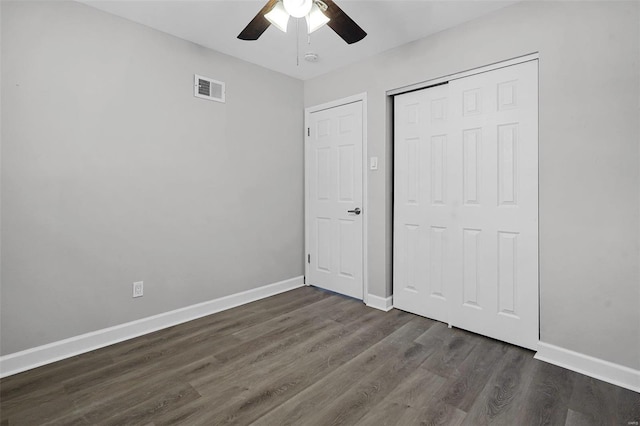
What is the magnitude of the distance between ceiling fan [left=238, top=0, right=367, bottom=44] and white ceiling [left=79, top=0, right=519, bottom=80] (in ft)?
1.56

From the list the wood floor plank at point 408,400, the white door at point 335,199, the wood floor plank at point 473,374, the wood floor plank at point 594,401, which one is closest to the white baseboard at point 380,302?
the white door at point 335,199

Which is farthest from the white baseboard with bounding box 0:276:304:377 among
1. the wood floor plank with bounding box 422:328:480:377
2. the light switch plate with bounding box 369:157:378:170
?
the wood floor plank with bounding box 422:328:480:377

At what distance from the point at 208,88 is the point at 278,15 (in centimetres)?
135

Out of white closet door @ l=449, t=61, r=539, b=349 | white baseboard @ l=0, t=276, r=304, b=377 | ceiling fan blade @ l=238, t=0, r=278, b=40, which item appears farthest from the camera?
white closet door @ l=449, t=61, r=539, b=349

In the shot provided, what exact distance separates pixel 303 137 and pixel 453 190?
195cm

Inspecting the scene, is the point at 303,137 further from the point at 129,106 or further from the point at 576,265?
the point at 576,265

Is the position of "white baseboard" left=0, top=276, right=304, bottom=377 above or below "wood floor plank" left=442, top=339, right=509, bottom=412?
above

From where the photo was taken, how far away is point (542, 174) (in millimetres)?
2199

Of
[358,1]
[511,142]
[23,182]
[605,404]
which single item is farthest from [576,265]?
[23,182]

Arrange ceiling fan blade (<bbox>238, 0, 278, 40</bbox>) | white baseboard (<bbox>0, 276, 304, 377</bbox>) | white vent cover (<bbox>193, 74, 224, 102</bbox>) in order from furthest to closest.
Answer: white vent cover (<bbox>193, 74, 224, 102</bbox>) → white baseboard (<bbox>0, 276, 304, 377</bbox>) → ceiling fan blade (<bbox>238, 0, 278, 40</bbox>)

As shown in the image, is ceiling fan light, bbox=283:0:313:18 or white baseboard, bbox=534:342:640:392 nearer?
ceiling fan light, bbox=283:0:313:18

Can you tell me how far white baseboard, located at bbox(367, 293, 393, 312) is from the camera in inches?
123

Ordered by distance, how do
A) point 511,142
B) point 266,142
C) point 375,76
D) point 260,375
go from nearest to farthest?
point 260,375
point 511,142
point 375,76
point 266,142

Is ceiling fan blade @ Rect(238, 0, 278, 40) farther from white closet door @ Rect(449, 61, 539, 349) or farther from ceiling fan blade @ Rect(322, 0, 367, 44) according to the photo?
white closet door @ Rect(449, 61, 539, 349)
